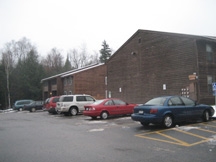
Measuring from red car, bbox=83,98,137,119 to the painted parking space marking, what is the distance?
653 centimetres

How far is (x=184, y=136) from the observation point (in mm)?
9062

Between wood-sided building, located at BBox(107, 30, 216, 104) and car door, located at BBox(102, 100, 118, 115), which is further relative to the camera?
wood-sided building, located at BBox(107, 30, 216, 104)

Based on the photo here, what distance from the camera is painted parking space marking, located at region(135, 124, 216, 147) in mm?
8180

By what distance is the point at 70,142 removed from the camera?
852cm

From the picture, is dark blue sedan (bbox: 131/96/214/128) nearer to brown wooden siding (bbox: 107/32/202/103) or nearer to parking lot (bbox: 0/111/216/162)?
parking lot (bbox: 0/111/216/162)

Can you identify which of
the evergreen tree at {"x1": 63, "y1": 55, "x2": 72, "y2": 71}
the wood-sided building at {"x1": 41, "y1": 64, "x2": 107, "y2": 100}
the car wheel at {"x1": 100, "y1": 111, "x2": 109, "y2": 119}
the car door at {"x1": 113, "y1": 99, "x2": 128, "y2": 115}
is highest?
the evergreen tree at {"x1": 63, "y1": 55, "x2": 72, "y2": 71}

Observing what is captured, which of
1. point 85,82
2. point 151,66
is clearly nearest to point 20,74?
point 85,82

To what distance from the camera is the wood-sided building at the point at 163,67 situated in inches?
867

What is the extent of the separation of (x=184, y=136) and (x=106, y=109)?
7817mm

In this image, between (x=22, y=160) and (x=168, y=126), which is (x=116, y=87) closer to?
(x=168, y=126)

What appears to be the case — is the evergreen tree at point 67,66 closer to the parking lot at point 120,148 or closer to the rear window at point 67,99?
the rear window at point 67,99

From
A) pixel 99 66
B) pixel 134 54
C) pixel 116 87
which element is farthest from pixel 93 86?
pixel 134 54

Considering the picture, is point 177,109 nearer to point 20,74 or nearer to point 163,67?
point 163,67

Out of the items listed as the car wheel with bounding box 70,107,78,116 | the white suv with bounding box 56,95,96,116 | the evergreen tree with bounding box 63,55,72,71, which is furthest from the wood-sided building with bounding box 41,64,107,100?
the evergreen tree with bounding box 63,55,72,71
